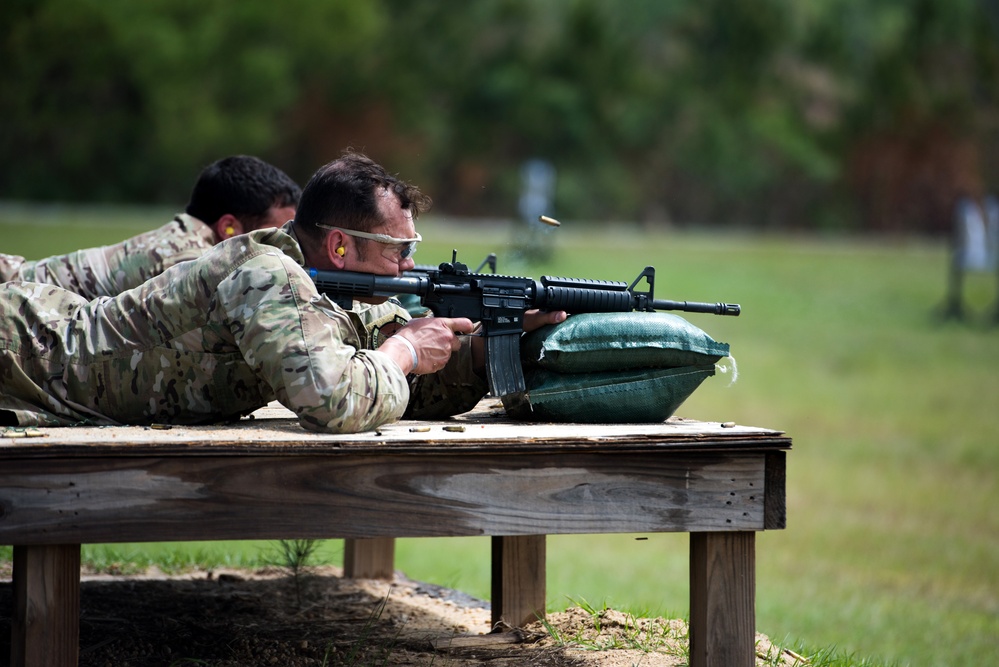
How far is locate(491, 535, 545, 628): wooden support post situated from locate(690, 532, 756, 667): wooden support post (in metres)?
1.12

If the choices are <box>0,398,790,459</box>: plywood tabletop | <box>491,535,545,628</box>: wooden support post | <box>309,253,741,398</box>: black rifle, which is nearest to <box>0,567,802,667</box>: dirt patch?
<box>491,535,545,628</box>: wooden support post

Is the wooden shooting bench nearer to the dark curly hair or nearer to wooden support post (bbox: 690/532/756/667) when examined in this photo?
wooden support post (bbox: 690/532/756/667)

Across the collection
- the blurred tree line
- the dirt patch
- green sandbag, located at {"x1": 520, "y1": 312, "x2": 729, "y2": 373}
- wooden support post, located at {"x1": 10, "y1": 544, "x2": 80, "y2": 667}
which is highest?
the blurred tree line

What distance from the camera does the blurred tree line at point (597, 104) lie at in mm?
36594

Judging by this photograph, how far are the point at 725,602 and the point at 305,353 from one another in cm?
135

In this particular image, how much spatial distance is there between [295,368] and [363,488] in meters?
0.38

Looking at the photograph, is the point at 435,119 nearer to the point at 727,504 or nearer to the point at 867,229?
the point at 867,229

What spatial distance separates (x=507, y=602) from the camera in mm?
4426

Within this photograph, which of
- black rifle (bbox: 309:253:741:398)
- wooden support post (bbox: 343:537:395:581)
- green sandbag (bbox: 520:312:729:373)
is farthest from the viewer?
wooden support post (bbox: 343:537:395:581)

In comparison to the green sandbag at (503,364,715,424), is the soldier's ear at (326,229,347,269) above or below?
above

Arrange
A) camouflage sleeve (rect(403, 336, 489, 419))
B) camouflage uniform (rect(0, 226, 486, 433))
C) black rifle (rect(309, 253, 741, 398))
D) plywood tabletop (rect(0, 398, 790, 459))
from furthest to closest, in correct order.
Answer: camouflage sleeve (rect(403, 336, 489, 419))
black rifle (rect(309, 253, 741, 398))
camouflage uniform (rect(0, 226, 486, 433))
plywood tabletop (rect(0, 398, 790, 459))

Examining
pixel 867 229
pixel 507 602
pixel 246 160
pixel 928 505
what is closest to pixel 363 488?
pixel 507 602

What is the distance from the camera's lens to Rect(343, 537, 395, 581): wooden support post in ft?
17.8

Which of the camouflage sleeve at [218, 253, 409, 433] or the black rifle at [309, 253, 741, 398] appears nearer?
the camouflage sleeve at [218, 253, 409, 433]
